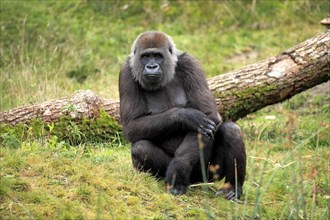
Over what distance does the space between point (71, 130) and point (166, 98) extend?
176 centimetres

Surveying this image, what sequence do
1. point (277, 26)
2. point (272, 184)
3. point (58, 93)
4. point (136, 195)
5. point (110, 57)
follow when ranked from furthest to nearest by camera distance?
point (277, 26)
point (110, 57)
point (58, 93)
point (272, 184)
point (136, 195)

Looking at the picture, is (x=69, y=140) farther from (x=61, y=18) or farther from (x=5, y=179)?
(x=61, y=18)

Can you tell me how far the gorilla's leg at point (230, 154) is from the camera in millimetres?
5934

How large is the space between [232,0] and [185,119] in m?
7.54

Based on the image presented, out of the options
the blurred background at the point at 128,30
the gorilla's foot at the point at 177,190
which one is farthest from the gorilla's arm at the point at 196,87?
the blurred background at the point at 128,30

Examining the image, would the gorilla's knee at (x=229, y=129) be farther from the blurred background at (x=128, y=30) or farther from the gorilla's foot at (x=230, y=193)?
the blurred background at (x=128, y=30)

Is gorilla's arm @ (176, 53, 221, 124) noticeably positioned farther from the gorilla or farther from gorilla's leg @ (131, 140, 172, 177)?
gorilla's leg @ (131, 140, 172, 177)

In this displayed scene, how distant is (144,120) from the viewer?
6.09m

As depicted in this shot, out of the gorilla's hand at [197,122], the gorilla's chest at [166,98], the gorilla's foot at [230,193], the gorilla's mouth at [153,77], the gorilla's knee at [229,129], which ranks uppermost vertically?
the gorilla's mouth at [153,77]

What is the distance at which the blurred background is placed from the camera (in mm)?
11219

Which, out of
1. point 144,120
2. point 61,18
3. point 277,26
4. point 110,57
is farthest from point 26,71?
point 277,26

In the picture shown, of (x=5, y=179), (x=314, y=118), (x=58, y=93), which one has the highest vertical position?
(x=5, y=179)

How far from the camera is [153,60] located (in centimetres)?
626

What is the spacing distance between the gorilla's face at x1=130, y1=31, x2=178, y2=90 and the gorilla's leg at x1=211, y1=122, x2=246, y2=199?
77 centimetres
